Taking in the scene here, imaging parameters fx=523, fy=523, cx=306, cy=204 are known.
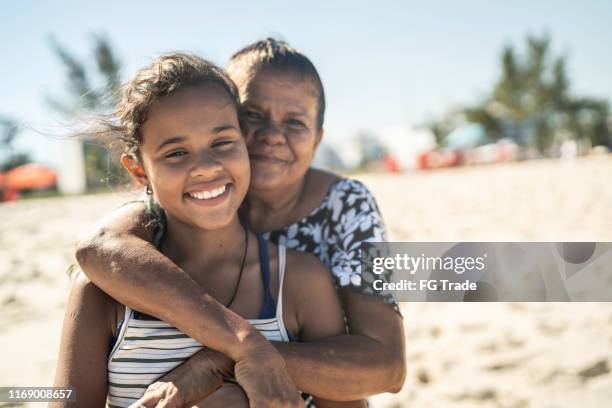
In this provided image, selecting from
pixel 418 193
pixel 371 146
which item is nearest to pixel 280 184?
pixel 418 193

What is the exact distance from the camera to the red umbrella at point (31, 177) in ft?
71.0

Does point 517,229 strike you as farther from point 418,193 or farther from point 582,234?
point 418,193

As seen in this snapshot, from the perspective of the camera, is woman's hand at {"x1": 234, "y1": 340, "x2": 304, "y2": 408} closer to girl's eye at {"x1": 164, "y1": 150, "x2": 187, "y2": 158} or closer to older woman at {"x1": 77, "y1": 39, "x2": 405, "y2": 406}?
older woman at {"x1": 77, "y1": 39, "x2": 405, "y2": 406}

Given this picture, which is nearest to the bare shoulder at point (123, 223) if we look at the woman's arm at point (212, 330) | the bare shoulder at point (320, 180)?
the woman's arm at point (212, 330)

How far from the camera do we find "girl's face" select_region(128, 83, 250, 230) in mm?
1507

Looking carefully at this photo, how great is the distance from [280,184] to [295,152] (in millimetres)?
135

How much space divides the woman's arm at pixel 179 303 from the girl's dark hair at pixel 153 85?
320 mm

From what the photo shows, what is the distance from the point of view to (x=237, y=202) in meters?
1.59

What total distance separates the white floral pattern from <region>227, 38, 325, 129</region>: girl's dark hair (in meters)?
0.35

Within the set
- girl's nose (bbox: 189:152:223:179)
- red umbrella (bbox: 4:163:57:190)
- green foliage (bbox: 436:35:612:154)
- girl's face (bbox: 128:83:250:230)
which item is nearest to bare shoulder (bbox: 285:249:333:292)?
girl's face (bbox: 128:83:250:230)

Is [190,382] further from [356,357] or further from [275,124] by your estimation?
[275,124]

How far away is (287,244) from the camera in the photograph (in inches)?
79.0

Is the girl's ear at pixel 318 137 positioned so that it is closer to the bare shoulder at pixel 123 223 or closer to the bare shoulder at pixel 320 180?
the bare shoulder at pixel 320 180

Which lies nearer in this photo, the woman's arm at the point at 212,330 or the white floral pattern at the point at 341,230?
the woman's arm at the point at 212,330
